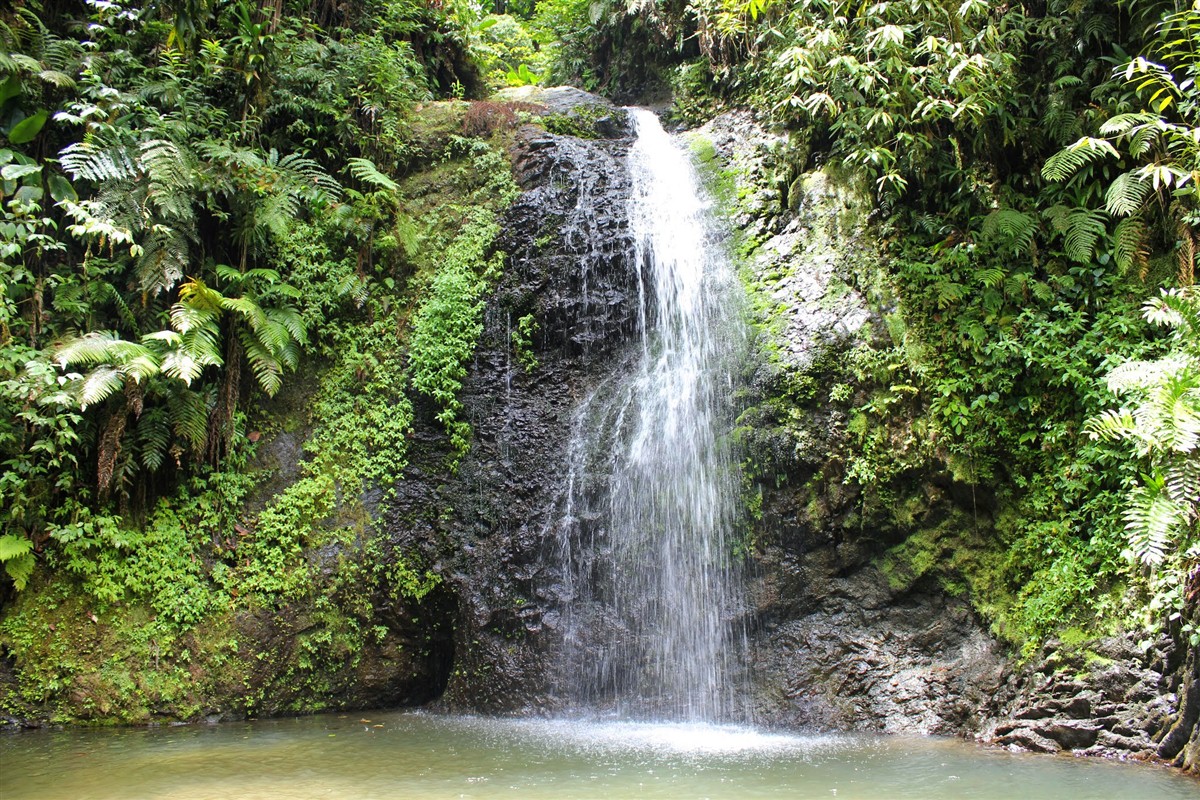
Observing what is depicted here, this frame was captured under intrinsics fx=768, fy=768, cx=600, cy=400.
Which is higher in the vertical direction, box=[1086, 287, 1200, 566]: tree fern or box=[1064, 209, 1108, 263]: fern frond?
box=[1064, 209, 1108, 263]: fern frond

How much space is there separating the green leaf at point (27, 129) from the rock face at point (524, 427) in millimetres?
4390

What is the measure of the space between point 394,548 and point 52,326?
3601mm

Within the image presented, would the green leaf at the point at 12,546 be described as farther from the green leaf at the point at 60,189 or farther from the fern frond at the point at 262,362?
the green leaf at the point at 60,189

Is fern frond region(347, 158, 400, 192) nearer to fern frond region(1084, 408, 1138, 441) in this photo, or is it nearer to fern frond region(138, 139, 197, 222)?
fern frond region(138, 139, 197, 222)

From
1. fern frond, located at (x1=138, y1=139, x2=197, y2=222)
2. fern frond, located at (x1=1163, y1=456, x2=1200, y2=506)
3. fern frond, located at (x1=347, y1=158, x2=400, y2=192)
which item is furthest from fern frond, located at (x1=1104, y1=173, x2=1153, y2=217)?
fern frond, located at (x1=138, y1=139, x2=197, y2=222)

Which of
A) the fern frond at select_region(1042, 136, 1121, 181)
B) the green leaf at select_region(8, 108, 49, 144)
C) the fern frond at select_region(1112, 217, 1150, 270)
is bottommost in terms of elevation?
the fern frond at select_region(1112, 217, 1150, 270)

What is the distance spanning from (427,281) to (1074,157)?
6.33 meters

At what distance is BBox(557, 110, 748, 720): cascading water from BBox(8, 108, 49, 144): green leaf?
5674mm

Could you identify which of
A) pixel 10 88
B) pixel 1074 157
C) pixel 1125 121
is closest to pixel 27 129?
pixel 10 88

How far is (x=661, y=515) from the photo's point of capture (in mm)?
6863

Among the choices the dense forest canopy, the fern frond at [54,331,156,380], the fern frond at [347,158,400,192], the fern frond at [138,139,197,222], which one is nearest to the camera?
the dense forest canopy

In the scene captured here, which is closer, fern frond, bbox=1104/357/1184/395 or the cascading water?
fern frond, bbox=1104/357/1184/395

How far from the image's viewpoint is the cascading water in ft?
20.9

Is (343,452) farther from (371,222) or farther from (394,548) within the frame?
(371,222)
